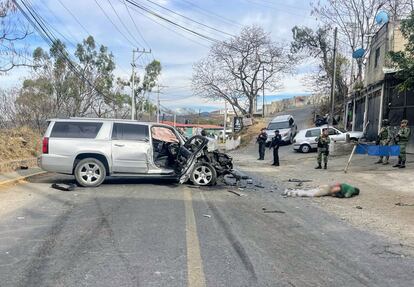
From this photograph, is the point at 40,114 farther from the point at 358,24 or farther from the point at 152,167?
the point at 358,24

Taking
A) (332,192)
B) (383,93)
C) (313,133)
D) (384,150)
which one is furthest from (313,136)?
(332,192)

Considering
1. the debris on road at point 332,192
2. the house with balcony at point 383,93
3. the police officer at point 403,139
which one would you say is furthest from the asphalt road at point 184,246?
the house with balcony at point 383,93

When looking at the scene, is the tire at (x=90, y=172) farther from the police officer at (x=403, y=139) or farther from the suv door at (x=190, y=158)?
the police officer at (x=403, y=139)

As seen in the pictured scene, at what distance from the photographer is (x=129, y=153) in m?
11.7

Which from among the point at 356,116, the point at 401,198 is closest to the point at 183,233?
the point at 401,198

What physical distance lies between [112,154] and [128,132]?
715 millimetres

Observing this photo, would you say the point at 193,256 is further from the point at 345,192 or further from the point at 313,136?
the point at 313,136

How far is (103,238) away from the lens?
6.29 m

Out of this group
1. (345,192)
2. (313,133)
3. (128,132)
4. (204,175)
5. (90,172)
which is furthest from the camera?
(313,133)

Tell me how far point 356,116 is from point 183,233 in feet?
94.8

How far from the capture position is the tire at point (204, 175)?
39.1ft

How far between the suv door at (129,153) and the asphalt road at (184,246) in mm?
1876

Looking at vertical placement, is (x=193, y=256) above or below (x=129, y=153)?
below

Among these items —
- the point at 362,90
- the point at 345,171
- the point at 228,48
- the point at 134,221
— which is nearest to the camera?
the point at 134,221
